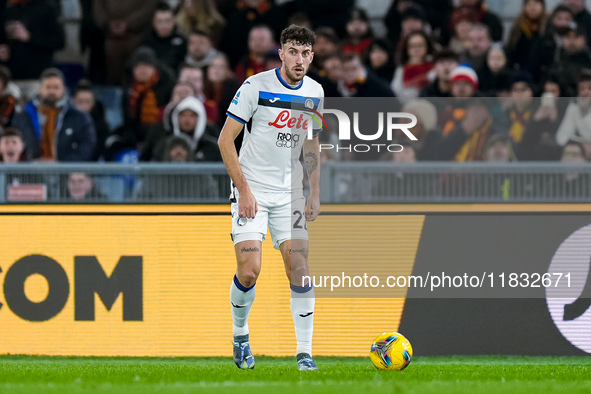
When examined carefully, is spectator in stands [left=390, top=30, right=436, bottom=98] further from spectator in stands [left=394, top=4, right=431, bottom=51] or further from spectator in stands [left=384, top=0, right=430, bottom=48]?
spectator in stands [left=384, top=0, right=430, bottom=48]

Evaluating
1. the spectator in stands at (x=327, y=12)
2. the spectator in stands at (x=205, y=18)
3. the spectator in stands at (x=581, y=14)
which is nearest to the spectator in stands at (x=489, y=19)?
the spectator in stands at (x=581, y=14)

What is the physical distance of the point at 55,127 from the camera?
393 inches

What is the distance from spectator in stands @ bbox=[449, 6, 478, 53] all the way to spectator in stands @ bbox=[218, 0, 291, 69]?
192 cm

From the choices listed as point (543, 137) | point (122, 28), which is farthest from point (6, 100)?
point (543, 137)

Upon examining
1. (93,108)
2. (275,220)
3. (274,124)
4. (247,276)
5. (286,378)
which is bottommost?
(286,378)

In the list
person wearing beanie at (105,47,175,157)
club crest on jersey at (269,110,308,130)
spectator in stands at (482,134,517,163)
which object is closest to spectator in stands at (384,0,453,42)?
person wearing beanie at (105,47,175,157)

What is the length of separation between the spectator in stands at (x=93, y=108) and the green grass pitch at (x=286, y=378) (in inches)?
123

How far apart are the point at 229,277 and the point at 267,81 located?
2045 millimetres

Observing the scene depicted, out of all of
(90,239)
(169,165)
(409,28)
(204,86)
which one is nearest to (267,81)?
(169,165)

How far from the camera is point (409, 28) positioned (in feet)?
37.4

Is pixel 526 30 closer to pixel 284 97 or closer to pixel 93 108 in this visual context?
pixel 93 108

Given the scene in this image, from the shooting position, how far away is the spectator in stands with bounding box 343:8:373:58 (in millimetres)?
11484

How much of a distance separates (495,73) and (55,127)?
4490mm

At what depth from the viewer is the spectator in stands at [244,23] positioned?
11.7 metres
